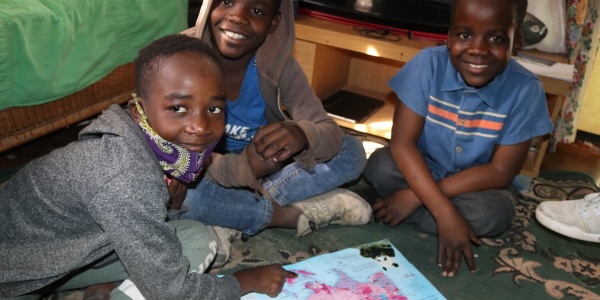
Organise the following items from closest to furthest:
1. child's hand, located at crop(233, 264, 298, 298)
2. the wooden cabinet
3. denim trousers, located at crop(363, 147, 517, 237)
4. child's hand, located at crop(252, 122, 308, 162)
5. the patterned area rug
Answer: child's hand, located at crop(233, 264, 298, 298)
child's hand, located at crop(252, 122, 308, 162)
the patterned area rug
denim trousers, located at crop(363, 147, 517, 237)
the wooden cabinet

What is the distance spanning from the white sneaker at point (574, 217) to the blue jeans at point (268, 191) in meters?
0.51

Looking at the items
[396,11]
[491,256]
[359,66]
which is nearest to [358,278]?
[491,256]

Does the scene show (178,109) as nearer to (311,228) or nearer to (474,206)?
(311,228)

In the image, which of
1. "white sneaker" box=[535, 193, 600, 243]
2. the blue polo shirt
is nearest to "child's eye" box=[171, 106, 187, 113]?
the blue polo shirt

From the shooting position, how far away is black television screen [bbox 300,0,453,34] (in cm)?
181

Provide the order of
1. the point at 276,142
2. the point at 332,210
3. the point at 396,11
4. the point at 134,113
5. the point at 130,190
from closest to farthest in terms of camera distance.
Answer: the point at 130,190, the point at 134,113, the point at 276,142, the point at 332,210, the point at 396,11

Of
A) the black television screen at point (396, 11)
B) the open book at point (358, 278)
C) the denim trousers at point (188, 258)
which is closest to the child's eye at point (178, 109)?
the denim trousers at point (188, 258)

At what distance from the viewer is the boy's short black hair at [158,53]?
0.78 m

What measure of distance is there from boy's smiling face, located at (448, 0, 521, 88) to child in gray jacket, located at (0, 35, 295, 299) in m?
0.61

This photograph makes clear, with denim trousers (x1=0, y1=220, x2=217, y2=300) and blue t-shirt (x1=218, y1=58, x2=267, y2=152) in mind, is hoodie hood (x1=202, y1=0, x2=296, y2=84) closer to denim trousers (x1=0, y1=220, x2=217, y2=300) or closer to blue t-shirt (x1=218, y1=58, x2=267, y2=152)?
blue t-shirt (x1=218, y1=58, x2=267, y2=152)

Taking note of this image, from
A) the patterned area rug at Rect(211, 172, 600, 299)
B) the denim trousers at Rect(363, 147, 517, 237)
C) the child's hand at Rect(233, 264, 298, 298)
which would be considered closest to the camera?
the child's hand at Rect(233, 264, 298, 298)

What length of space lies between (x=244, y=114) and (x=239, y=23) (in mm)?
233

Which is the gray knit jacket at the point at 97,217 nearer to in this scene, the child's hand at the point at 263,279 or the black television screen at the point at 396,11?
the child's hand at the point at 263,279

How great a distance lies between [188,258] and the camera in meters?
0.93
